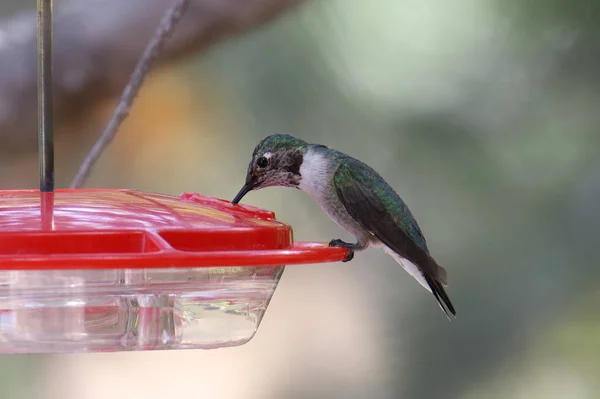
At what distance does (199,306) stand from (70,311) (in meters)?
0.22

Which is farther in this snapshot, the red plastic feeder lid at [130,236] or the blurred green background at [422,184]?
the blurred green background at [422,184]

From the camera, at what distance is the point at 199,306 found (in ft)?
4.80

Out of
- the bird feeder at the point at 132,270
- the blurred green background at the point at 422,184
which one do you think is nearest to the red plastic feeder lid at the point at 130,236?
the bird feeder at the point at 132,270

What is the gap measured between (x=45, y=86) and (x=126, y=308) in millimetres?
404

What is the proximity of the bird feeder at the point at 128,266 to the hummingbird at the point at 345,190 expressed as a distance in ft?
2.58

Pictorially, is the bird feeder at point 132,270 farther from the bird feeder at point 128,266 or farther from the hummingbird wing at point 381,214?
the hummingbird wing at point 381,214

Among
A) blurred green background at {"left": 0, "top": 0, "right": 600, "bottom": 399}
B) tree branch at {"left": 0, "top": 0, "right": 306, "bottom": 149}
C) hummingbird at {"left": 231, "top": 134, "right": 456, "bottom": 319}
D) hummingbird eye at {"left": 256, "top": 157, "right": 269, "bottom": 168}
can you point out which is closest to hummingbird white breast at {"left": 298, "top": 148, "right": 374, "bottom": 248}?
hummingbird at {"left": 231, "top": 134, "right": 456, "bottom": 319}

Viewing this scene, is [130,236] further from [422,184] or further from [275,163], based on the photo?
[422,184]

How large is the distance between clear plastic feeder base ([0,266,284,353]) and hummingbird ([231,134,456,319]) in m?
0.86

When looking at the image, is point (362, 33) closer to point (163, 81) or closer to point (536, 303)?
point (163, 81)

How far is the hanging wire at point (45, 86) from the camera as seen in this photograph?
139 cm

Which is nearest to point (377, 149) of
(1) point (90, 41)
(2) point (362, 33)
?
(2) point (362, 33)

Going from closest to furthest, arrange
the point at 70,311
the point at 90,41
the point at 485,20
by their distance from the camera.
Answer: the point at 70,311 → the point at 90,41 → the point at 485,20

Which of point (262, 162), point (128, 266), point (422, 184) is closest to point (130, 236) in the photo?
point (128, 266)
